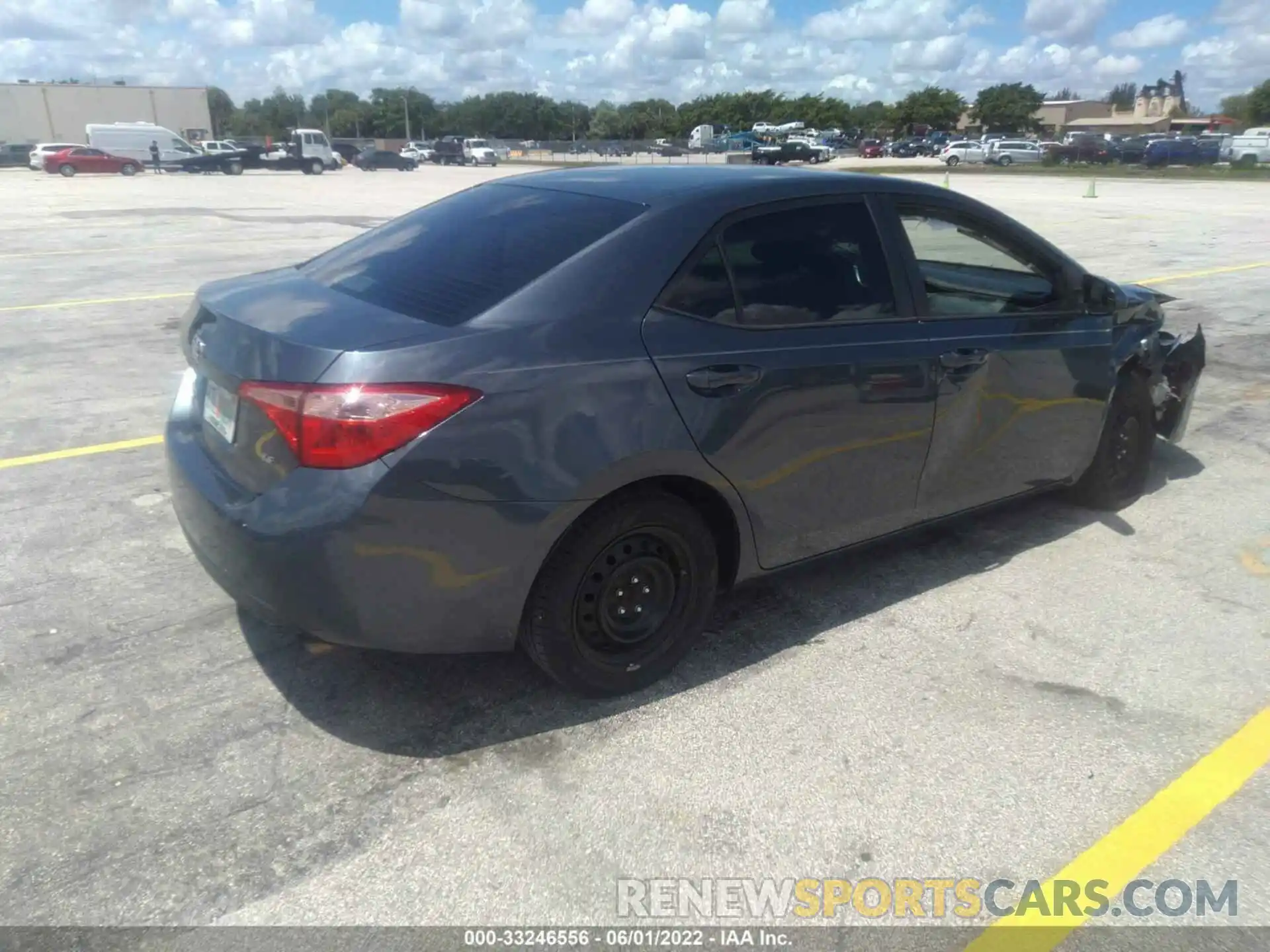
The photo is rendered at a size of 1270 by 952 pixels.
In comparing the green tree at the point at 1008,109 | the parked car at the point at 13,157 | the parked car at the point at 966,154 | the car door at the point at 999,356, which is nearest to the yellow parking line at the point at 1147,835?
the car door at the point at 999,356

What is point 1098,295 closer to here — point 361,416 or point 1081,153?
point 361,416

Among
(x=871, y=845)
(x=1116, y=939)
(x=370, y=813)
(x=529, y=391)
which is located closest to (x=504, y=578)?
(x=529, y=391)

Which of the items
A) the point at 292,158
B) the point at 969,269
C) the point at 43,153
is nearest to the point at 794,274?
the point at 969,269

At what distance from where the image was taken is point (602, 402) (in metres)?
2.92

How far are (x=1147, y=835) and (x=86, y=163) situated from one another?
5183 cm

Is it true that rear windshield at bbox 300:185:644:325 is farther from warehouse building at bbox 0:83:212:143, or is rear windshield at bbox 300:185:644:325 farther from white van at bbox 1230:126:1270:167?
warehouse building at bbox 0:83:212:143

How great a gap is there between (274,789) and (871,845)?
5.45 feet

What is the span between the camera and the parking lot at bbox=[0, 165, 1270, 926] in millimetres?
2584

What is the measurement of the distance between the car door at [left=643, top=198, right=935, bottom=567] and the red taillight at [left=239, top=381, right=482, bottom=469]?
0.70m

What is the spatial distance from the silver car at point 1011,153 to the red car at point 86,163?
43802mm

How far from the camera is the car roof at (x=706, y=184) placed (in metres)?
3.43

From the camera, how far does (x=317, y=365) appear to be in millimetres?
2734

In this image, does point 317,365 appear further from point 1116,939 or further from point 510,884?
point 1116,939

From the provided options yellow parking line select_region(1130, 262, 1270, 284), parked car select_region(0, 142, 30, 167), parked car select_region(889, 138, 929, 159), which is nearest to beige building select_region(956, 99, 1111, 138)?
parked car select_region(889, 138, 929, 159)
